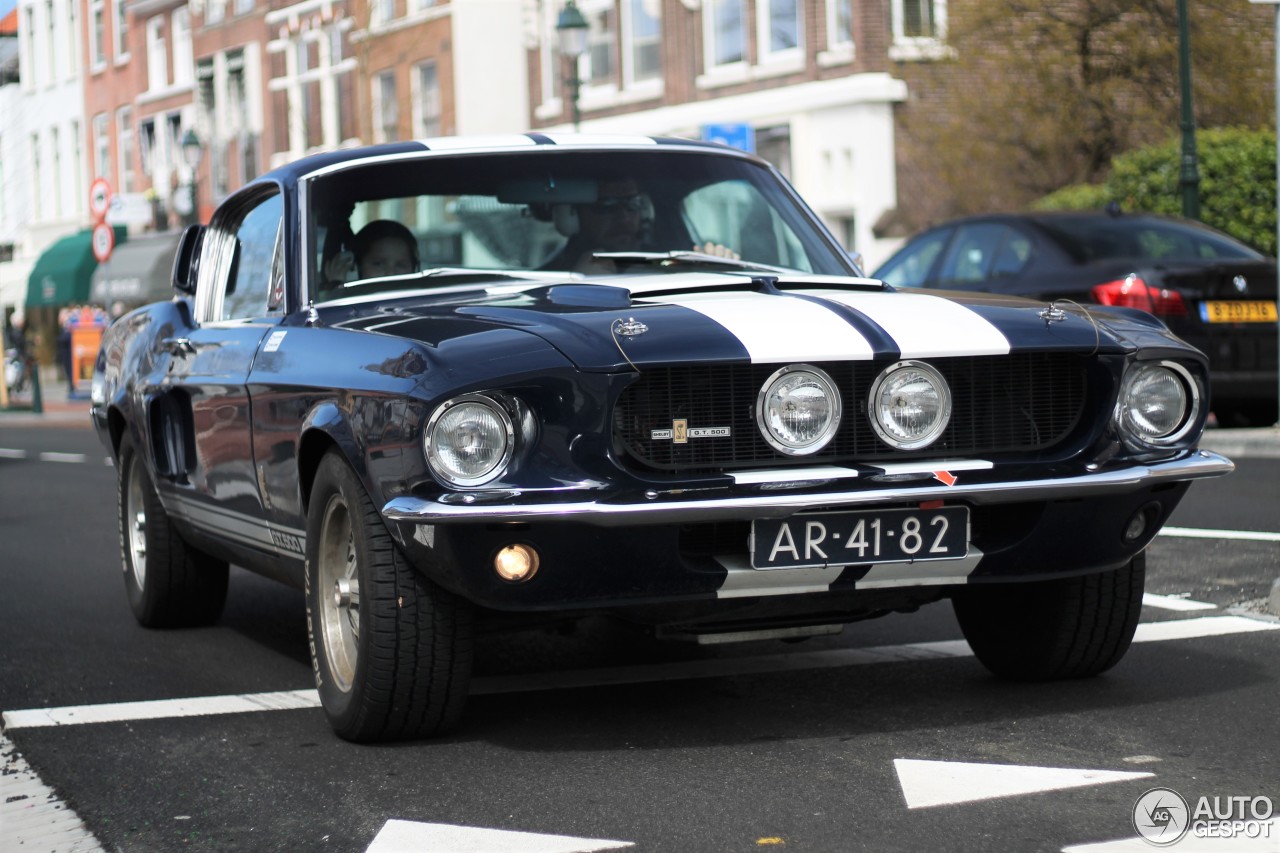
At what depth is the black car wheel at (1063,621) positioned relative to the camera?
5.64m

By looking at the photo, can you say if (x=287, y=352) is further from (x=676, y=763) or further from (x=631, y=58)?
(x=631, y=58)

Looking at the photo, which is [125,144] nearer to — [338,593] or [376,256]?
[376,256]

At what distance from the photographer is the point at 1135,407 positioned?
5285 mm

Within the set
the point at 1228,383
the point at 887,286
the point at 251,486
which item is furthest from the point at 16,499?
the point at 887,286

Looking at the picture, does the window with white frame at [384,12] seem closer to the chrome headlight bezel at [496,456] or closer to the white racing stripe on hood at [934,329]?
the white racing stripe on hood at [934,329]

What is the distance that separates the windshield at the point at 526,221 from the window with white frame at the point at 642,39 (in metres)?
30.4

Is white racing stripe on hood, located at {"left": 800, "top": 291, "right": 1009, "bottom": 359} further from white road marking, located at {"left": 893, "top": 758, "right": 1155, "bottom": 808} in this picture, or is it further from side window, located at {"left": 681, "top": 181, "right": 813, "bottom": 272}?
side window, located at {"left": 681, "top": 181, "right": 813, "bottom": 272}

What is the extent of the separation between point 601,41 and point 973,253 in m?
24.8

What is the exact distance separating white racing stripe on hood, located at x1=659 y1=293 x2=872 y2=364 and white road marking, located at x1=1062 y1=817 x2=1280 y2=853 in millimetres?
1357

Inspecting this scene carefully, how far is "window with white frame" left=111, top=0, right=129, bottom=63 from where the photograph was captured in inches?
2286

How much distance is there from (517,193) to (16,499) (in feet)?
31.9

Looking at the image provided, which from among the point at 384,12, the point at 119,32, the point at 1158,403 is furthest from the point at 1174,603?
the point at 119,32

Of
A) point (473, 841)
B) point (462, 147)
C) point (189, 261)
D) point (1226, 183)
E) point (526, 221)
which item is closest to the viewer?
point (473, 841)

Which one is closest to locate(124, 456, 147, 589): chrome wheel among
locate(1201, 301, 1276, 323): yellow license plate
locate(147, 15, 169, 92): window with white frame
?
locate(1201, 301, 1276, 323): yellow license plate
